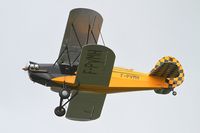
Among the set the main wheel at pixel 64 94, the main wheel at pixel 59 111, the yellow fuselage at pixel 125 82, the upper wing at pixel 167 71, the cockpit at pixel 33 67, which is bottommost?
the main wheel at pixel 59 111

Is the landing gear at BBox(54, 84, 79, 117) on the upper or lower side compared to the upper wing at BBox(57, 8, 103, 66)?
lower

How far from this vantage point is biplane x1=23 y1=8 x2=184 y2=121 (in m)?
15.0

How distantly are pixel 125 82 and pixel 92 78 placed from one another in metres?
1.80

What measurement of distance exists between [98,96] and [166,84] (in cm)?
263

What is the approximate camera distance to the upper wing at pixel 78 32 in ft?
52.4

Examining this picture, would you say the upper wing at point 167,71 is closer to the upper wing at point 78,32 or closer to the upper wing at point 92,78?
the upper wing at point 92,78

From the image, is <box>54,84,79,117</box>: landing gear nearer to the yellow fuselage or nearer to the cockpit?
the yellow fuselage

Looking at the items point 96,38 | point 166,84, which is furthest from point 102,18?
point 166,84

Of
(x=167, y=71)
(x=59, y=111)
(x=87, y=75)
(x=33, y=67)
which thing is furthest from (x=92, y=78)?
(x=167, y=71)

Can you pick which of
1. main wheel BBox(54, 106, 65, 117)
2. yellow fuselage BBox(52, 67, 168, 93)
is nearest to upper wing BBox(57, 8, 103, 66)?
yellow fuselage BBox(52, 67, 168, 93)

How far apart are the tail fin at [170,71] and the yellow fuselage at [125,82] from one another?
20 cm

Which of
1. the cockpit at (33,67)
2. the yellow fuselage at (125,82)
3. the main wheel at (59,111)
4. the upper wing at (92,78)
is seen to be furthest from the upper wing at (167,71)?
the cockpit at (33,67)

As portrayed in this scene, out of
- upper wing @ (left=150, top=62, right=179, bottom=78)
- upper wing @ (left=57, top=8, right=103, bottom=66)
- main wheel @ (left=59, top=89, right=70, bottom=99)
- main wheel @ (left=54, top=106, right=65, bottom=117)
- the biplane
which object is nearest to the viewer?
the biplane

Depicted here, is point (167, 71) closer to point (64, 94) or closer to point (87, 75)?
point (87, 75)
